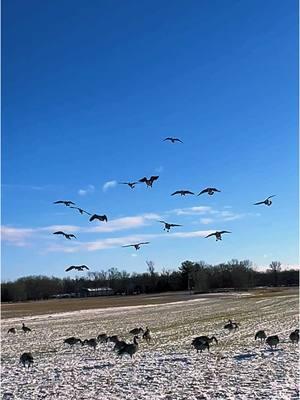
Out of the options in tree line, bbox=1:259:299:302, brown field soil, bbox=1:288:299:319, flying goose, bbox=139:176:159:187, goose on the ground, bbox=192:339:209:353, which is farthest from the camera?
tree line, bbox=1:259:299:302

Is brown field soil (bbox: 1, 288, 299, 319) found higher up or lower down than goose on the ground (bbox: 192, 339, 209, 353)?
lower down

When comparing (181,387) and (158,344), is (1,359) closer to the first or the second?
(158,344)

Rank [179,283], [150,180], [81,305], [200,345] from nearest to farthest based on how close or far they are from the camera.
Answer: [150,180] < [200,345] < [81,305] < [179,283]

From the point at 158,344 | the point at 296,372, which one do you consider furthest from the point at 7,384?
the point at 158,344

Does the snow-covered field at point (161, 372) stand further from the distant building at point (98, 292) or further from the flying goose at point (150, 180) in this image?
the distant building at point (98, 292)

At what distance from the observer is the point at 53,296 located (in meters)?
189

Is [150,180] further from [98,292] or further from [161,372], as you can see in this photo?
[98,292]

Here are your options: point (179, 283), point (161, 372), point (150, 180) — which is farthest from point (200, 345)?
point (179, 283)

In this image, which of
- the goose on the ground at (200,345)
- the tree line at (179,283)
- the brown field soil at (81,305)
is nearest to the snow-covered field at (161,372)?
the goose on the ground at (200,345)

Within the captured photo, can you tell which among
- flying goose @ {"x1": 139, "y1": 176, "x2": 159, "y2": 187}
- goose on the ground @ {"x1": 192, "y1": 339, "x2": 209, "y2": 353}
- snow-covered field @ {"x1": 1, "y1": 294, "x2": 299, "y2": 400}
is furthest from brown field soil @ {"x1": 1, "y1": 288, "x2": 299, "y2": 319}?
flying goose @ {"x1": 139, "y1": 176, "x2": 159, "y2": 187}

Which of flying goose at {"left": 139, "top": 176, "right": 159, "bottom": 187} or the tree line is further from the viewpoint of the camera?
the tree line

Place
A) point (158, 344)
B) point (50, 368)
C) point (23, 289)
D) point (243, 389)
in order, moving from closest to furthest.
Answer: point (243, 389) < point (50, 368) < point (158, 344) < point (23, 289)

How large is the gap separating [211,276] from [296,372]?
576 feet

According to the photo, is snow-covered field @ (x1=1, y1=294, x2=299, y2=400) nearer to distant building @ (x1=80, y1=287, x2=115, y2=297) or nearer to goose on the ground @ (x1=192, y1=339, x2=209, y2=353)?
goose on the ground @ (x1=192, y1=339, x2=209, y2=353)
